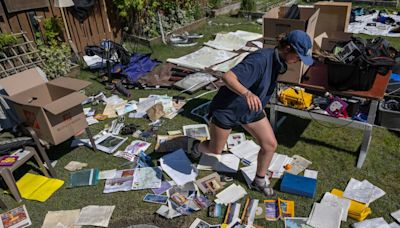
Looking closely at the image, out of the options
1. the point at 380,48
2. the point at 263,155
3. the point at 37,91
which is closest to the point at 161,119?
the point at 37,91

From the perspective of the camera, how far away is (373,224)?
2.98m

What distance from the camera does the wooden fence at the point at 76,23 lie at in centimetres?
625

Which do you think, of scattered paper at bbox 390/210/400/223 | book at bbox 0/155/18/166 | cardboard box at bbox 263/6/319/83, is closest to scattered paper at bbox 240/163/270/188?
cardboard box at bbox 263/6/319/83

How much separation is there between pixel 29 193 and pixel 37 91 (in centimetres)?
127

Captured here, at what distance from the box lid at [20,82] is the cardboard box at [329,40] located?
12.0 ft

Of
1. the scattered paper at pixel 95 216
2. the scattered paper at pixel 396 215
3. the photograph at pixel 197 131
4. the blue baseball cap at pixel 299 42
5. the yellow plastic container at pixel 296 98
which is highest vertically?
the blue baseball cap at pixel 299 42

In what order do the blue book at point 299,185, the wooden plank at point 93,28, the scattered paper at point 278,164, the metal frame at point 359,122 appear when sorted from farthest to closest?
1. the wooden plank at point 93,28
2. the scattered paper at point 278,164
3. the metal frame at point 359,122
4. the blue book at point 299,185

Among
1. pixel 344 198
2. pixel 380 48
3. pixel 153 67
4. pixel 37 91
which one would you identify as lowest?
pixel 344 198

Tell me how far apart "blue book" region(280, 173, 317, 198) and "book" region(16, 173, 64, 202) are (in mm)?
2557

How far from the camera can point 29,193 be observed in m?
3.62


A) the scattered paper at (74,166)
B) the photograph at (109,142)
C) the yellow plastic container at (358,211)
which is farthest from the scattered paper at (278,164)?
the scattered paper at (74,166)

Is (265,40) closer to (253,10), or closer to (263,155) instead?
(263,155)

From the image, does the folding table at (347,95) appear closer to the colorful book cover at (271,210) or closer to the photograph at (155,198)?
the colorful book cover at (271,210)

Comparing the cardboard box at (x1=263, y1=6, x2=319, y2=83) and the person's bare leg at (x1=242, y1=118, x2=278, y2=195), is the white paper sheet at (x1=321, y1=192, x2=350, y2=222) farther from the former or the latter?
the cardboard box at (x1=263, y1=6, x2=319, y2=83)
